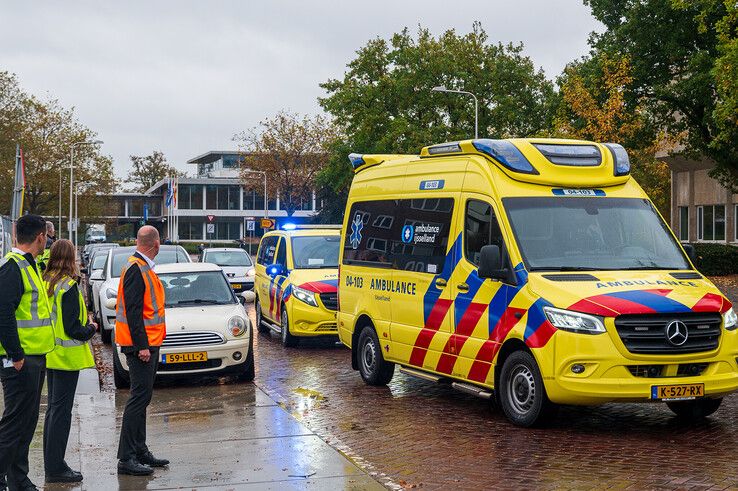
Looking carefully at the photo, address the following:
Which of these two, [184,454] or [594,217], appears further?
[594,217]

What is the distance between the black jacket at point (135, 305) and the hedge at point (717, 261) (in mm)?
31516

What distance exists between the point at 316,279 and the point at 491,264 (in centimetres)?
735

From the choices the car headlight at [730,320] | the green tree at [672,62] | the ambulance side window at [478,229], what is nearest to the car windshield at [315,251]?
the ambulance side window at [478,229]

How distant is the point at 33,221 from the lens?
6.91 metres

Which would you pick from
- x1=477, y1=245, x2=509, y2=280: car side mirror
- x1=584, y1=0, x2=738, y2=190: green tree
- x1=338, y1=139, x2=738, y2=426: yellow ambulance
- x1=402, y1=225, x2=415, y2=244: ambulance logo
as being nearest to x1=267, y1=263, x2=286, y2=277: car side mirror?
x1=338, y1=139, x2=738, y2=426: yellow ambulance

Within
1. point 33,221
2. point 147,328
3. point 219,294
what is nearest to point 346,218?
point 219,294

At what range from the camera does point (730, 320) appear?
8.93 meters

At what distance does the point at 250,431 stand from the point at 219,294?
4.33m

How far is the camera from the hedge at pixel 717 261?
36281 mm

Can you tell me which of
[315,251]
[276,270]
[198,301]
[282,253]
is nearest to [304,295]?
[276,270]

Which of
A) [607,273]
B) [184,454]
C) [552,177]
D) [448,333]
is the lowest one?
[184,454]

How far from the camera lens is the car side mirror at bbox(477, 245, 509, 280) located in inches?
358

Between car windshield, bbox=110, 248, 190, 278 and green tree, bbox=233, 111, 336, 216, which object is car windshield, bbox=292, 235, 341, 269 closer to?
car windshield, bbox=110, 248, 190, 278

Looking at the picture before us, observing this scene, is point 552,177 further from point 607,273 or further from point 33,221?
point 33,221
